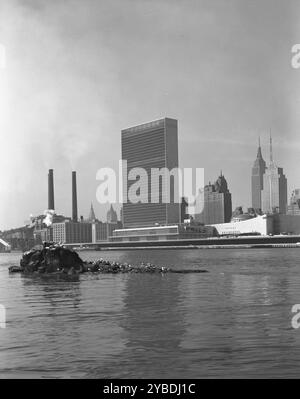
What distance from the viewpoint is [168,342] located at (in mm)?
19672

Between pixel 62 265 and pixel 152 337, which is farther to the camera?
pixel 62 265

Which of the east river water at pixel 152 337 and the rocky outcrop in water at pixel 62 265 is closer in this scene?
the east river water at pixel 152 337

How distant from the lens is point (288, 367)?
15.5 m

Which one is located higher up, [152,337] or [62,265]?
[152,337]

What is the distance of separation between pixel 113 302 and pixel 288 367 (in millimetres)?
19720

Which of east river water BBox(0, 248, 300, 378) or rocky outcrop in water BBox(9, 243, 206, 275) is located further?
rocky outcrop in water BBox(9, 243, 206, 275)
